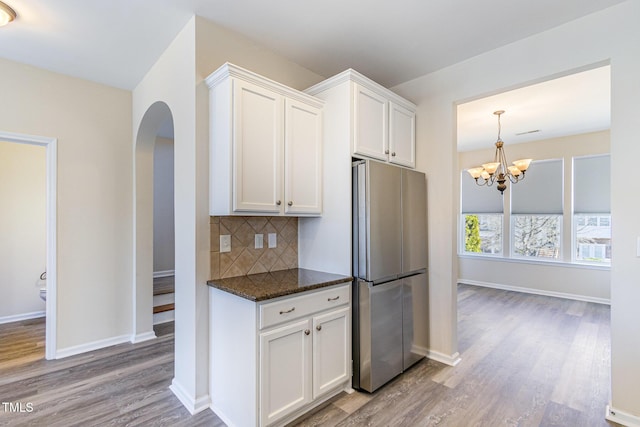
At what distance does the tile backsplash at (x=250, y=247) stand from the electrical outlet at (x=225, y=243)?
23 millimetres

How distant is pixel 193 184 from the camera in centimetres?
214

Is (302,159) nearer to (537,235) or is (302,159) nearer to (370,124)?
(370,124)

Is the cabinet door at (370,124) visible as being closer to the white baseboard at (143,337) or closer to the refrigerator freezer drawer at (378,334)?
the refrigerator freezer drawer at (378,334)

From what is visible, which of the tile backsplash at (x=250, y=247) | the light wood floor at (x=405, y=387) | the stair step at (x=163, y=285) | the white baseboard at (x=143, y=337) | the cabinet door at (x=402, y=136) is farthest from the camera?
the stair step at (x=163, y=285)

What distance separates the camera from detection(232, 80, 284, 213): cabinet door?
204 cm

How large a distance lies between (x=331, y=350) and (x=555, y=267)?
5144 mm

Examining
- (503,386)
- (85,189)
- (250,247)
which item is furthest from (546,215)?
(85,189)

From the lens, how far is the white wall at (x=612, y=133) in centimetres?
198

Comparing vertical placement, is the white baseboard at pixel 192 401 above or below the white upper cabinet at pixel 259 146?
below

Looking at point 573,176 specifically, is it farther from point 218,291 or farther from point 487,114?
point 218,291

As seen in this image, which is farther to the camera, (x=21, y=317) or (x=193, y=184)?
(x=21, y=317)

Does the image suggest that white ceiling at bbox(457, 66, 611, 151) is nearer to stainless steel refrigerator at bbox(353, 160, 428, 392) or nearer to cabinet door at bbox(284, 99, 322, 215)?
stainless steel refrigerator at bbox(353, 160, 428, 392)

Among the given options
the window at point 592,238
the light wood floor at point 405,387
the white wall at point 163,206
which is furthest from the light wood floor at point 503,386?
the white wall at point 163,206

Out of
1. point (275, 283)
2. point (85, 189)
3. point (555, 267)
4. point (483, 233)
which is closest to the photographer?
point (275, 283)
